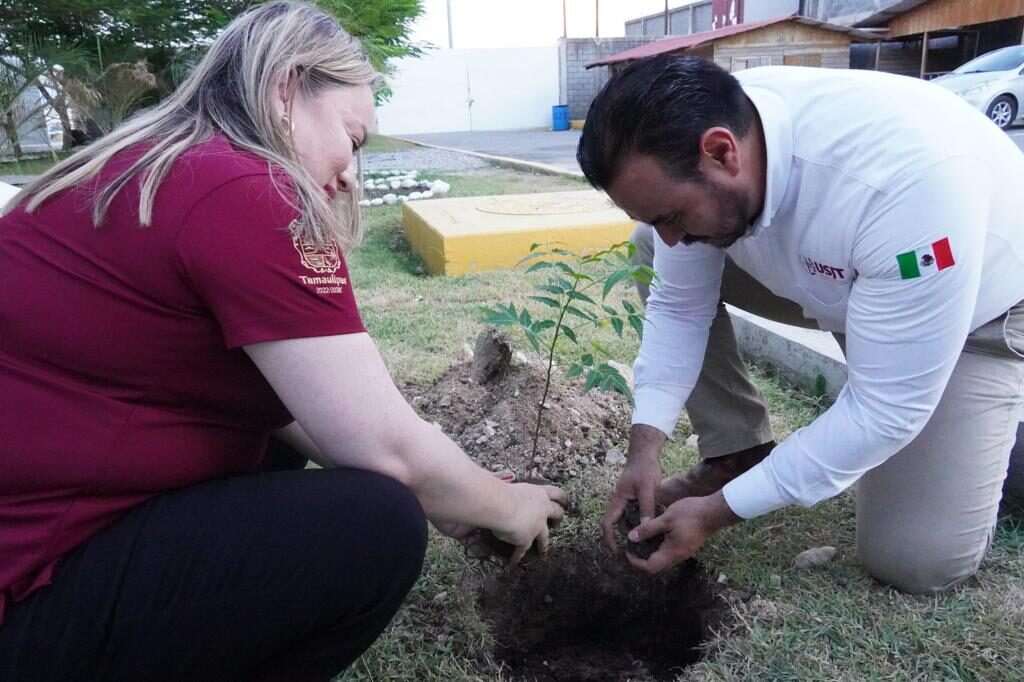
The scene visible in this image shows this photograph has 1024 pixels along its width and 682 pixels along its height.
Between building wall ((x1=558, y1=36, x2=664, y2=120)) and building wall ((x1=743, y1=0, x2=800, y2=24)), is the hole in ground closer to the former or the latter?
building wall ((x1=743, y1=0, x2=800, y2=24))

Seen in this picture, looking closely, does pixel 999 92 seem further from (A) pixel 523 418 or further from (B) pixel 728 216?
(B) pixel 728 216

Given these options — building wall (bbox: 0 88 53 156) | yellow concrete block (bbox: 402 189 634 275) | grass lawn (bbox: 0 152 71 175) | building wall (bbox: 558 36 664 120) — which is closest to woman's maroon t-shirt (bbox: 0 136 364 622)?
yellow concrete block (bbox: 402 189 634 275)

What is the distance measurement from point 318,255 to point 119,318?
0.29 m

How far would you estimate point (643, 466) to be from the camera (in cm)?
192

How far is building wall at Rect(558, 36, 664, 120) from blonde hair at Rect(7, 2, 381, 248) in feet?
99.2

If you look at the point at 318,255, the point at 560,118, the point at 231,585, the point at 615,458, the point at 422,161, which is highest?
the point at 318,255

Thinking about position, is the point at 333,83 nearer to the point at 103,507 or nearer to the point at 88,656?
the point at 103,507

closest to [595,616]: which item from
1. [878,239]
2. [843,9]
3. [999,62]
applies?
[878,239]

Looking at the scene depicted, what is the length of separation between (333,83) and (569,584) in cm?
136

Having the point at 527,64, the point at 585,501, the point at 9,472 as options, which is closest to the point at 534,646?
the point at 585,501

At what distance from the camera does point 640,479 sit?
1.92 metres

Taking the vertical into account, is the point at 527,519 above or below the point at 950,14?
below

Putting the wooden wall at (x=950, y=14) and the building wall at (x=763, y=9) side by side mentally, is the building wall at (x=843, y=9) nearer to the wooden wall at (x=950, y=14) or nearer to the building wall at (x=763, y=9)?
the building wall at (x=763, y=9)

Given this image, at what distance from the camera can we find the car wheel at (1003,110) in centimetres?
1157
